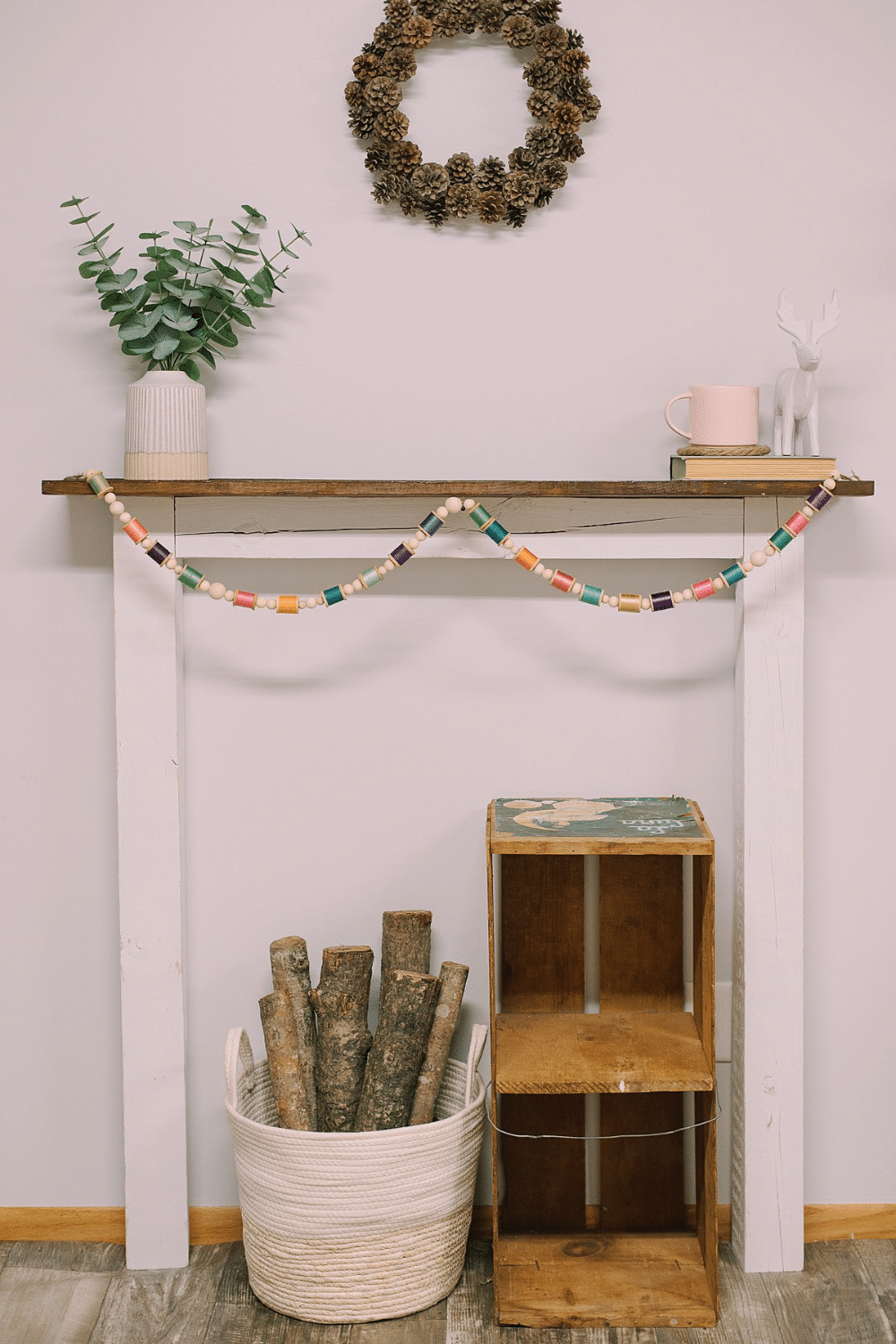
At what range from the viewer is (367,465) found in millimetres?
2059

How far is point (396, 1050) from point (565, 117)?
148cm

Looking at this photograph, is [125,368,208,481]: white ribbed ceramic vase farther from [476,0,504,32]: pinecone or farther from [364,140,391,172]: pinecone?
[476,0,504,32]: pinecone

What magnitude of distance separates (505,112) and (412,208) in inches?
8.3

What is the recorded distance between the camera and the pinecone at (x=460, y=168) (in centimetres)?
196

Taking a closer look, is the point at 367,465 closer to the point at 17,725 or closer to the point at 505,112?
the point at 505,112

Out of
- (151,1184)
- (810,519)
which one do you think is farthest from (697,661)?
(151,1184)

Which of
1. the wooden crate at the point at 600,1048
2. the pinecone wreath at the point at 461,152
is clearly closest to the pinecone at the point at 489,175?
the pinecone wreath at the point at 461,152

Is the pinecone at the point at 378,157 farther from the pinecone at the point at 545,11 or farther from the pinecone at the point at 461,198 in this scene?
the pinecone at the point at 545,11

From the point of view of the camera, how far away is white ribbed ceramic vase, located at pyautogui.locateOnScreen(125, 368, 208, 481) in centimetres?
190

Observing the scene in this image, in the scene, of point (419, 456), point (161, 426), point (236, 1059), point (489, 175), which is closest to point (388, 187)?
point (489, 175)

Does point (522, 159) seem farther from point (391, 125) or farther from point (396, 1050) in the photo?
point (396, 1050)

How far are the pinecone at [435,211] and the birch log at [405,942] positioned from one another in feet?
3.66

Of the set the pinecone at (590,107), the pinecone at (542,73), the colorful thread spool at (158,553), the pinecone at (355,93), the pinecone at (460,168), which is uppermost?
the pinecone at (542,73)

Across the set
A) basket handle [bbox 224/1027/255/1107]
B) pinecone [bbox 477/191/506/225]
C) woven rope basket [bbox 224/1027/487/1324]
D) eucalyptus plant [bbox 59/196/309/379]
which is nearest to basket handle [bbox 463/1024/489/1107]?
woven rope basket [bbox 224/1027/487/1324]
